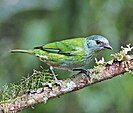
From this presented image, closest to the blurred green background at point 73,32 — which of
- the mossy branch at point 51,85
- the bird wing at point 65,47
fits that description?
the bird wing at point 65,47

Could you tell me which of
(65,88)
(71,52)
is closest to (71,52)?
(71,52)

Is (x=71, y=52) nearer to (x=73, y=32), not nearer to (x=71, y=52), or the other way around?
(x=71, y=52)

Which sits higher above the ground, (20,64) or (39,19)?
(39,19)

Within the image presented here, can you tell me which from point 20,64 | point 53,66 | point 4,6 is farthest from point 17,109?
point 4,6

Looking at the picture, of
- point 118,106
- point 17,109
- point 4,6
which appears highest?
point 4,6

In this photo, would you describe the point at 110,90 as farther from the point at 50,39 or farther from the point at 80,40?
the point at 80,40

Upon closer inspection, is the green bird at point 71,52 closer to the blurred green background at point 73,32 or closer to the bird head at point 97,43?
the bird head at point 97,43

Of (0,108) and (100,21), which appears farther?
(100,21)
